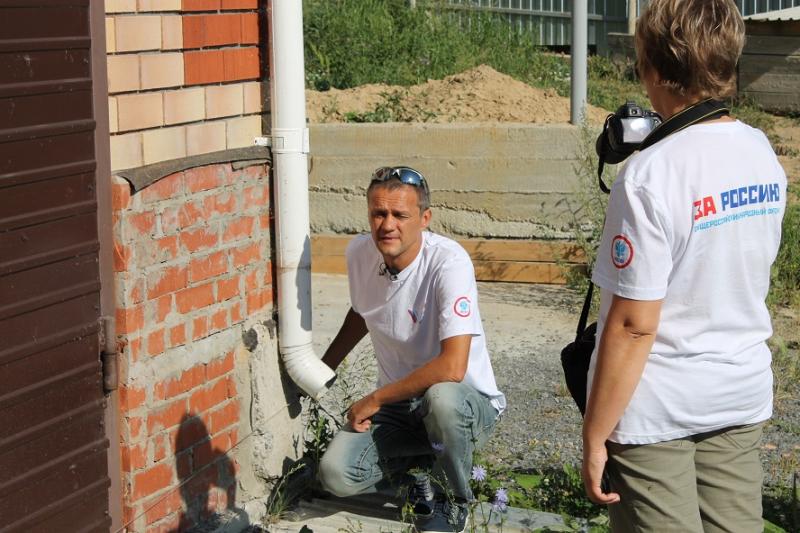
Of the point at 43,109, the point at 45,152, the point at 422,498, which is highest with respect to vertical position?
the point at 43,109

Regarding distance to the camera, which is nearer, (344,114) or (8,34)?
(8,34)

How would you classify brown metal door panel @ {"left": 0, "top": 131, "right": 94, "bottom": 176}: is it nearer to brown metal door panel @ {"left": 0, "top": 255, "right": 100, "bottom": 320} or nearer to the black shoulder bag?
brown metal door panel @ {"left": 0, "top": 255, "right": 100, "bottom": 320}

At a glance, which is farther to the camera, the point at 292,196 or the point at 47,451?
the point at 292,196

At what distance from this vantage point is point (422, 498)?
4.01 meters

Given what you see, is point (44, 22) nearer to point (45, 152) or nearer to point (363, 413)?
point (45, 152)

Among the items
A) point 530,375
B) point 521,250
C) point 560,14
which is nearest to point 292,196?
point 530,375

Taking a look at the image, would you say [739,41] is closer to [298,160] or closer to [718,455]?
Answer: [718,455]

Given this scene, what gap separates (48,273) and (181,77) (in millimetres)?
828

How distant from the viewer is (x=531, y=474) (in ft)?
15.0

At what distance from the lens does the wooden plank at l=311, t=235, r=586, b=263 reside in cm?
741

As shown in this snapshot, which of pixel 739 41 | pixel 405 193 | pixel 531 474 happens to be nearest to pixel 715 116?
pixel 739 41

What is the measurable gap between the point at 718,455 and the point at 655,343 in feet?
1.07

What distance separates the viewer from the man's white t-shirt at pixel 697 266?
98.0 inches

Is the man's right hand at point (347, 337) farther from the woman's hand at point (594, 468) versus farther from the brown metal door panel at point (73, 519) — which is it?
the woman's hand at point (594, 468)
